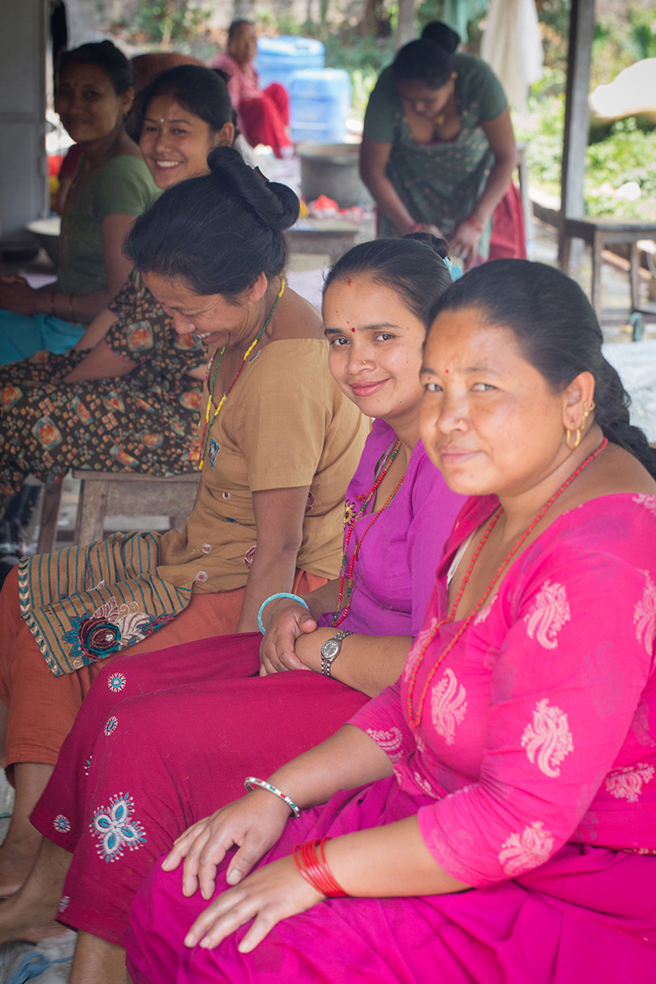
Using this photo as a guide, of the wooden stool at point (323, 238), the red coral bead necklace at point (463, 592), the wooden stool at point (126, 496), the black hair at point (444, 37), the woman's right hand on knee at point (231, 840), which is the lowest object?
the wooden stool at point (126, 496)

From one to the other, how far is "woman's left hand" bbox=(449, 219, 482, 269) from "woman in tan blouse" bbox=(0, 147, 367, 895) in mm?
2456

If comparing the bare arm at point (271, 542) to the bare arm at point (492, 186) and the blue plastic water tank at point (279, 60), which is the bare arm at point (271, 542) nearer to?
the bare arm at point (492, 186)

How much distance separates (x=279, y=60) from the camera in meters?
14.5

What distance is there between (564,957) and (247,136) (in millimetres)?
11368

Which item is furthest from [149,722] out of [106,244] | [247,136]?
[247,136]

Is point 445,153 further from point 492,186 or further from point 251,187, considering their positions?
point 251,187

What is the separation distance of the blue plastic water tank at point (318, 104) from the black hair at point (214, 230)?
12.5m

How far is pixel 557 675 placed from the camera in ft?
3.29

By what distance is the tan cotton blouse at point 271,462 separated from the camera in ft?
6.31

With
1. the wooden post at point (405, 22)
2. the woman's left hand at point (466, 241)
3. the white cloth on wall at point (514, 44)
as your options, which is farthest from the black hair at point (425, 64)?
the white cloth on wall at point (514, 44)

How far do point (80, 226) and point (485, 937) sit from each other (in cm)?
296

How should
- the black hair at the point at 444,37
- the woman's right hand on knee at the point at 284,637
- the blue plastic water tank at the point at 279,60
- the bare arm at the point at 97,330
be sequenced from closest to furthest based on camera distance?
the woman's right hand on knee at the point at 284,637 → the bare arm at the point at 97,330 → the black hair at the point at 444,37 → the blue plastic water tank at the point at 279,60

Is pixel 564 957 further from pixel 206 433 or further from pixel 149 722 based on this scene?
pixel 206 433

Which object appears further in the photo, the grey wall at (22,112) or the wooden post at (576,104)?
the wooden post at (576,104)
